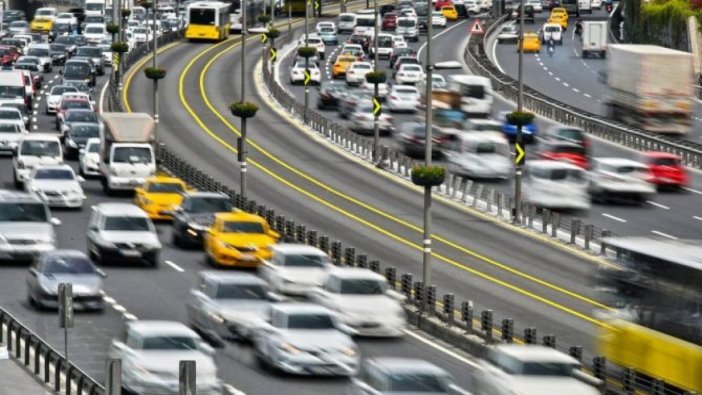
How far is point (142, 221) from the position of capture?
2272 inches

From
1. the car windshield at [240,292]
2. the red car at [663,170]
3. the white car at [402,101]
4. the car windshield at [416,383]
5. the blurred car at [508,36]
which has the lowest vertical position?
the blurred car at [508,36]

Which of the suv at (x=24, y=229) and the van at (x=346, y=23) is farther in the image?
the van at (x=346, y=23)

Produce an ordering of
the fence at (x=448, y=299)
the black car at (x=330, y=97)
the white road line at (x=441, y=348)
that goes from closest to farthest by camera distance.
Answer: the fence at (x=448, y=299) → the white road line at (x=441, y=348) → the black car at (x=330, y=97)

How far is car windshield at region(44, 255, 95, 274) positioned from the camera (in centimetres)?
5009

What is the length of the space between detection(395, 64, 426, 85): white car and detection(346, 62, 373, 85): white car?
7.82 ft

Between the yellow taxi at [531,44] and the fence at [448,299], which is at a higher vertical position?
the fence at [448,299]

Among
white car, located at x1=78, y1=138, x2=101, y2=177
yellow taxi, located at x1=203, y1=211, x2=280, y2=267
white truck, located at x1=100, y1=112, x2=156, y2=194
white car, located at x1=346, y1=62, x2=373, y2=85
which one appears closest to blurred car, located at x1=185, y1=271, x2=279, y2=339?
yellow taxi, located at x1=203, y1=211, x2=280, y2=267

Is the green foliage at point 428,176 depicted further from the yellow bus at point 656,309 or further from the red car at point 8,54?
the red car at point 8,54

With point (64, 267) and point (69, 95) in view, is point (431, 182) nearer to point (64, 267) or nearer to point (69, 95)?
point (64, 267)

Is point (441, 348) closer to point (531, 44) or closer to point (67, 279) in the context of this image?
point (67, 279)

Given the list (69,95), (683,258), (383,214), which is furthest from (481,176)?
(683,258)

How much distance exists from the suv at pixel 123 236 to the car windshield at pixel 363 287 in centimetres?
997

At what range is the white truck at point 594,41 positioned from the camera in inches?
5871

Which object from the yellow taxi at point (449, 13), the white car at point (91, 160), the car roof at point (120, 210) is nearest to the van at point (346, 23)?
the yellow taxi at point (449, 13)
